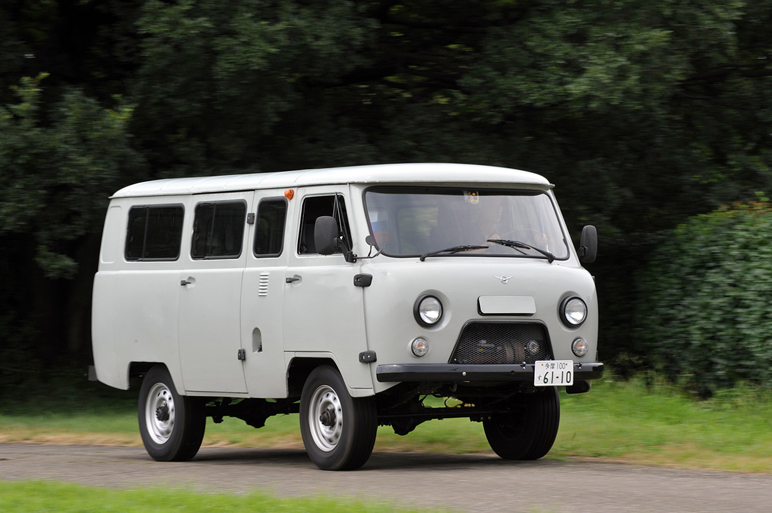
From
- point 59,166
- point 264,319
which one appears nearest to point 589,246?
point 264,319

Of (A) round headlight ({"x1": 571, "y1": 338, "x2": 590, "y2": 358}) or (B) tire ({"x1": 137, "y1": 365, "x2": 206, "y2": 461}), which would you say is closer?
(A) round headlight ({"x1": 571, "y1": 338, "x2": 590, "y2": 358})

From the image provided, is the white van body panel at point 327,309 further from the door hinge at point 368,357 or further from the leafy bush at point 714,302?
the leafy bush at point 714,302

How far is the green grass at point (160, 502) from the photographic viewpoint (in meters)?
7.55

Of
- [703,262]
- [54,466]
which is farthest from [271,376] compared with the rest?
[703,262]

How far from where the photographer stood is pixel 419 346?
9719 millimetres

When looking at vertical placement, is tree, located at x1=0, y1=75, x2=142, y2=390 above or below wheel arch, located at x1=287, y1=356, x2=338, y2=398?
above

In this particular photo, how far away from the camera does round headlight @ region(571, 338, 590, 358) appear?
10.3 m

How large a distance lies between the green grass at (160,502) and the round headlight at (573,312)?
307 centimetres

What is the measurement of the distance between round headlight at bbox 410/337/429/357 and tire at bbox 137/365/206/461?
3.10 m

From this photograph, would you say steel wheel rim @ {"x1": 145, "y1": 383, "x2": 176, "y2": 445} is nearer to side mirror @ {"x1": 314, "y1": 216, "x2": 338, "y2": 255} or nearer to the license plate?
side mirror @ {"x1": 314, "y1": 216, "x2": 338, "y2": 255}

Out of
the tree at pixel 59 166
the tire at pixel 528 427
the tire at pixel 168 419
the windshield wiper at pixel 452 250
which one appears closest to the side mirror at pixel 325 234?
the windshield wiper at pixel 452 250

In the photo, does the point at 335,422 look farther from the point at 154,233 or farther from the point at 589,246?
the point at 154,233

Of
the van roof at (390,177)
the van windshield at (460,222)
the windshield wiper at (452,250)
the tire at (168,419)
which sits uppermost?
the van roof at (390,177)

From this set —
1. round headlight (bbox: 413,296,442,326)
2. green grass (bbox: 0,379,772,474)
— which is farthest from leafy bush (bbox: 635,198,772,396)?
round headlight (bbox: 413,296,442,326)
